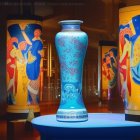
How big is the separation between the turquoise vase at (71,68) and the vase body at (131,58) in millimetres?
423

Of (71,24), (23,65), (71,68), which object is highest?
(71,24)

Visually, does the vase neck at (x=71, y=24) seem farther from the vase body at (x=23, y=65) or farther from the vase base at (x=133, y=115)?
the vase body at (x=23, y=65)

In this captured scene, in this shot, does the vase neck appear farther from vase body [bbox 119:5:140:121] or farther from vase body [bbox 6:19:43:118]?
vase body [bbox 6:19:43:118]

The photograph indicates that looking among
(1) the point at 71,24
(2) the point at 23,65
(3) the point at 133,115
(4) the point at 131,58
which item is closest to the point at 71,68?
(1) the point at 71,24

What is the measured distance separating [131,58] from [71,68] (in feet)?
1.72

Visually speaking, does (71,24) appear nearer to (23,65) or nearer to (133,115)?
(133,115)

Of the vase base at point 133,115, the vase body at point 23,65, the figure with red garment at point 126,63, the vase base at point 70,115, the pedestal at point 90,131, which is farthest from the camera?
the vase body at point 23,65

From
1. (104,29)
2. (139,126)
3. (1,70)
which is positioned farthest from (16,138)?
(104,29)

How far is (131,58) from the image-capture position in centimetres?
351

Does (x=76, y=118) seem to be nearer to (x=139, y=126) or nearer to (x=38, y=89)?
(x=139, y=126)

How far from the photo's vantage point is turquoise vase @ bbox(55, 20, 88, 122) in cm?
327

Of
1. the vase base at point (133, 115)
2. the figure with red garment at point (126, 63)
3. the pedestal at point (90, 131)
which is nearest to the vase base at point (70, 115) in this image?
the pedestal at point (90, 131)

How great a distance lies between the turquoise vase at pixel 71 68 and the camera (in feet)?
10.7

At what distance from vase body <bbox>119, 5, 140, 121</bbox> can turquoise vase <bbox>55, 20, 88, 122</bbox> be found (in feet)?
1.39
